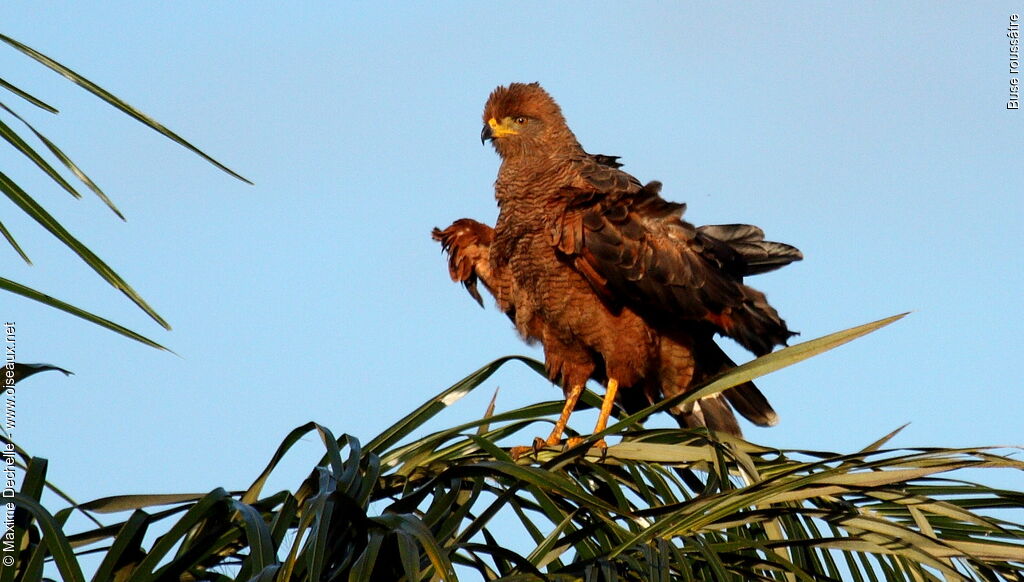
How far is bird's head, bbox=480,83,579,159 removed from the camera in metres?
6.11

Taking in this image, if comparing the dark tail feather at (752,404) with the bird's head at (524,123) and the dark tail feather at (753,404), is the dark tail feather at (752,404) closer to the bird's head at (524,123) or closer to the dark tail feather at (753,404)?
the dark tail feather at (753,404)

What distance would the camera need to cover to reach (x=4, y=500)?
2.38m

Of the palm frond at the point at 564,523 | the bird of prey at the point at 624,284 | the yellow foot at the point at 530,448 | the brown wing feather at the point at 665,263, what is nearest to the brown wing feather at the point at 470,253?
the bird of prey at the point at 624,284

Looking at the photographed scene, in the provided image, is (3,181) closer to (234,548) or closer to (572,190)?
(234,548)

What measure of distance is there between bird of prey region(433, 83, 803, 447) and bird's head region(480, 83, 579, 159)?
0.12 metres

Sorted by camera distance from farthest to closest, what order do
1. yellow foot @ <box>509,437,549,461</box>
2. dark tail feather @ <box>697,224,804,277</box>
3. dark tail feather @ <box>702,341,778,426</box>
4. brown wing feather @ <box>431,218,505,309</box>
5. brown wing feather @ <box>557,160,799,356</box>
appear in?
brown wing feather @ <box>431,218,505,309</box> → dark tail feather @ <box>702,341,778,426</box> → dark tail feather @ <box>697,224,804,277</box> → brown wing feather @ <box>557,160,799,356</box> → yellow foot @ <box>509,437,549,461</box>

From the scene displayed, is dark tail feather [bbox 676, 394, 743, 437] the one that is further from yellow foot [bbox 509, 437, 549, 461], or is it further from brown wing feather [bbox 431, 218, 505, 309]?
brown wing feather [bbox 431, 218, 505, 309]

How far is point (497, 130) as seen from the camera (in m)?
6.22

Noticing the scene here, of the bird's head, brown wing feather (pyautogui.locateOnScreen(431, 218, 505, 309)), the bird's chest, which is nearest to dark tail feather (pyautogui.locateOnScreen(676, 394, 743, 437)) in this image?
the bird's chest

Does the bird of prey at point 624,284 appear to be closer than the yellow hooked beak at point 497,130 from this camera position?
Yes

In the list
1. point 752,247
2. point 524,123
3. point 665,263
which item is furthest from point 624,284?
point 524,123

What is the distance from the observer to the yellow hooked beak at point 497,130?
20.3 ft

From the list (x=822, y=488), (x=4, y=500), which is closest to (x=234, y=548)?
(x=4, y=500)

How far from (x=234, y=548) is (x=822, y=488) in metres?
1.50
